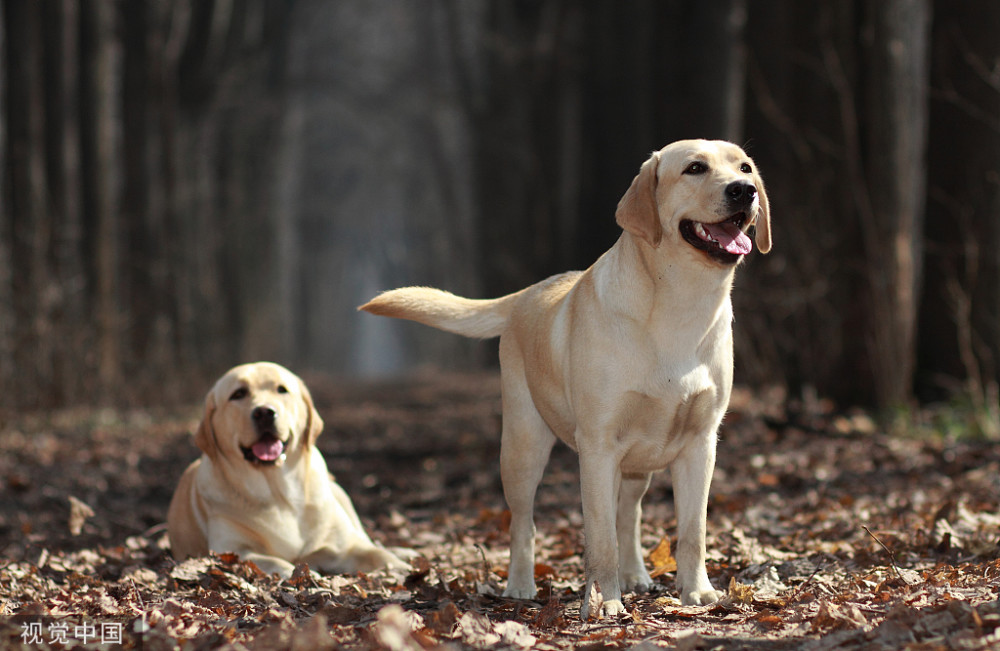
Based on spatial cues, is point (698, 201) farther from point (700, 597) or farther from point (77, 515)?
point (77, 515)

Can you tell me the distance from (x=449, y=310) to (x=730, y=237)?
1454 millimetres

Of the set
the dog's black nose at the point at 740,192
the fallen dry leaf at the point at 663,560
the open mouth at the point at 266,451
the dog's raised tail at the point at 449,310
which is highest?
the dog's black nose at the point at 740,192

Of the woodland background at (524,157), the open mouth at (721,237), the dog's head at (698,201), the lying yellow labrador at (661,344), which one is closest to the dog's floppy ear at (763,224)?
the lying yellow labrador at (661,344)

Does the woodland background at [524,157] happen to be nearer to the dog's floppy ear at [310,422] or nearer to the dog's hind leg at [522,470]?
the dog's hind leg at [522,470]

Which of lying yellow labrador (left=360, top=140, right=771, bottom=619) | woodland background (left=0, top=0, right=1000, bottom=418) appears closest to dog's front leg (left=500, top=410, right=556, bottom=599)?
lying yellow labrador (left=360, top=140, right=771, bottom=619)

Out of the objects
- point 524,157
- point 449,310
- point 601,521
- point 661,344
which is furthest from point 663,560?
point 524,157

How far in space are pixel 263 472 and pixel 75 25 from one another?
38.3 feet

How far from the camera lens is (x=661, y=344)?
12.4 feet

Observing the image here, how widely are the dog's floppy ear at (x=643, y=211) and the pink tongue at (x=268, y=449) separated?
2.01 metres

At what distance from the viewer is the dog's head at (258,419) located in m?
4.81

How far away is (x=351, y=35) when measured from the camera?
31.9 m

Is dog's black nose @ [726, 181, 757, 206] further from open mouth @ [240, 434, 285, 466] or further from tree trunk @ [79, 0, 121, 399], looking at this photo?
tree trunk @ [79, 0, 121, 399]

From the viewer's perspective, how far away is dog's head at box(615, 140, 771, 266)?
12.1ft

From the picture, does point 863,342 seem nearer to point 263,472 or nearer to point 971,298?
point 971,298
